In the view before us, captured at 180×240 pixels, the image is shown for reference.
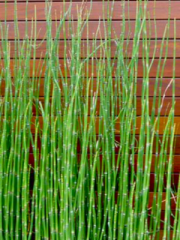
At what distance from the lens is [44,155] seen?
5.09 feet

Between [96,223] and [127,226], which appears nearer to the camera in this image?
[127,226]

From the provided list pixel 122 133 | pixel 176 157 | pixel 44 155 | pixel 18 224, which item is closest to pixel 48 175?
pixel 44 155

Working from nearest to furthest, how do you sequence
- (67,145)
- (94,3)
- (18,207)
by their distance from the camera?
1. (67,145)
2. (18,207)
3. (94,3)

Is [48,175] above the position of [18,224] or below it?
above

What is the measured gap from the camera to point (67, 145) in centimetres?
150

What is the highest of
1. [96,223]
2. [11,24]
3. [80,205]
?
[11,24]

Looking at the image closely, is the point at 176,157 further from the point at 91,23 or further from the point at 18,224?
the point at 18,224

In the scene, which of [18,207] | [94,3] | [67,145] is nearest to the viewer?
[67,145]

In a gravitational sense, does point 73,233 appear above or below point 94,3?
below

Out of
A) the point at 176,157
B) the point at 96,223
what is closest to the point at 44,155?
the point at 96,223

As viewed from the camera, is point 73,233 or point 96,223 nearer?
point 73,233

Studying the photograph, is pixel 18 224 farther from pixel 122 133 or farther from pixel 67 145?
pixel 122 133

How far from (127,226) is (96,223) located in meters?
0.17

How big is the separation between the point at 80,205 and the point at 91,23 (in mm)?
1187
